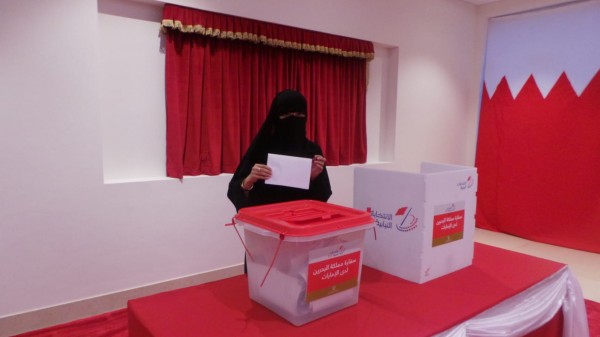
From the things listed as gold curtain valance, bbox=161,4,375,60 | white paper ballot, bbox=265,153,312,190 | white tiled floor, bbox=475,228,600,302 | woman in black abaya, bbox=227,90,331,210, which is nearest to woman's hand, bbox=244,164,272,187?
white paper ballot, bbox=265,153,312,190

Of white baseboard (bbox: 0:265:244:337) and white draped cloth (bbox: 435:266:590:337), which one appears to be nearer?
white draped cloth (bbox: 435:266:590:337)

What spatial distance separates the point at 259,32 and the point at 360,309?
251cm

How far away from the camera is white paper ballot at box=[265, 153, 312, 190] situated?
4.83 ft

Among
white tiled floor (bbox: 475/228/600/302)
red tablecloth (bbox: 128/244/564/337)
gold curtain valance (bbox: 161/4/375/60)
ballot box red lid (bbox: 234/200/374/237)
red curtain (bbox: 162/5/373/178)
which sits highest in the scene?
gold curtain valance (bbox: 161/4/375/60)

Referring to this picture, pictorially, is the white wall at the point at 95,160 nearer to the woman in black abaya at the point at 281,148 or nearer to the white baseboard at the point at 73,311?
the white baseboard at the point at 73,311

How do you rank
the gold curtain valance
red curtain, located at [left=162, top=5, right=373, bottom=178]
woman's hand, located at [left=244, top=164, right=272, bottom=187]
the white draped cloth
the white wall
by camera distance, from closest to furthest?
the white draped cloth
woman's hand, located at [left=244, top=164, right=272, bottom=187]
the white wall
the gold curtain valance
red curtain, located at [left=162, top=5, right=373, bottom=178]

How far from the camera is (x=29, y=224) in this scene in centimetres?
227

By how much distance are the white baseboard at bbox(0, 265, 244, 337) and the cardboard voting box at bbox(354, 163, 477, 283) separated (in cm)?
187

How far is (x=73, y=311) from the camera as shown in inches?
96.3

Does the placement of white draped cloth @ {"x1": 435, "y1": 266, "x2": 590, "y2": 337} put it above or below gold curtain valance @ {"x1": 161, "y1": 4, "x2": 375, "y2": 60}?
below

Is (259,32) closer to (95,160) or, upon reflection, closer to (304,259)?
(95,160)

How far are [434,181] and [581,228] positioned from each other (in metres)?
3.73

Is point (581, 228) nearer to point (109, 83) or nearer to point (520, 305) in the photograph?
point (520, 305)

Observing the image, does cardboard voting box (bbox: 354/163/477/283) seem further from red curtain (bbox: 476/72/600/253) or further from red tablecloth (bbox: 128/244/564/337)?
red curtain (bbox: 476/72/600/253)
